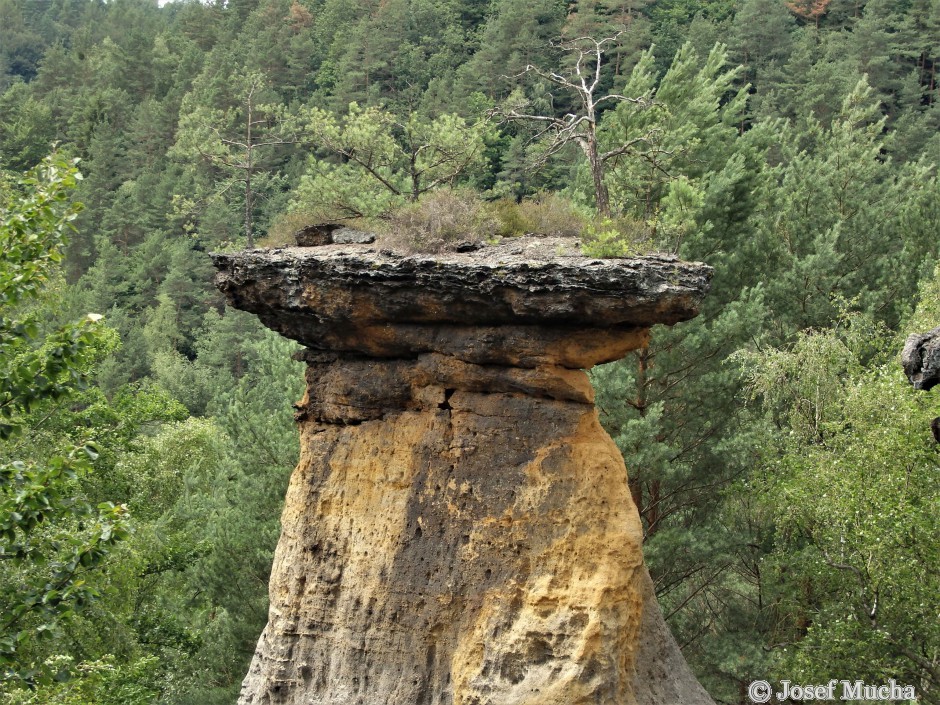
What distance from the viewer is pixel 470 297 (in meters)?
11.7

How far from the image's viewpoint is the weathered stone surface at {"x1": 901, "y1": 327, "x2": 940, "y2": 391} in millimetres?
7848

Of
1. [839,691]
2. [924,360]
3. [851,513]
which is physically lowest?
[839,691]

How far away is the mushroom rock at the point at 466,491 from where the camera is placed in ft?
37.5

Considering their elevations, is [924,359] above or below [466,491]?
above

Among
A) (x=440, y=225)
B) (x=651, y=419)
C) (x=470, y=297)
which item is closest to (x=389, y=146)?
(x=651, y=419)

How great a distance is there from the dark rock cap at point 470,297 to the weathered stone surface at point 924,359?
323 cm

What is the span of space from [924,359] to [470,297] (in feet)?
17.0

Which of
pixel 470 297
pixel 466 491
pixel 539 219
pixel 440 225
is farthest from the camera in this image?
pixel 539 219

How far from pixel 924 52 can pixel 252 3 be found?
5825 cm

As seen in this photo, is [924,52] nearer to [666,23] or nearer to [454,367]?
[666,23]

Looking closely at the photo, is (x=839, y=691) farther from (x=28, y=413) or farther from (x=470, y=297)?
(x=28, y=413)

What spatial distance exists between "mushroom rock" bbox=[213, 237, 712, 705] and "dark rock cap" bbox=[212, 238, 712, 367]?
0.02m

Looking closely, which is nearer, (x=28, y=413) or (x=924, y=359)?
(x=924, y=359)

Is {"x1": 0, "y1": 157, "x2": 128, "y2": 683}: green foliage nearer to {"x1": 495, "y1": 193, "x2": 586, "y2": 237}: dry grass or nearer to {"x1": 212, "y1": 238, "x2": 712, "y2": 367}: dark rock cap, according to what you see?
{"x1": 212, "y1": 238, "x2": 712, "y2": 367}: dark rock cap
